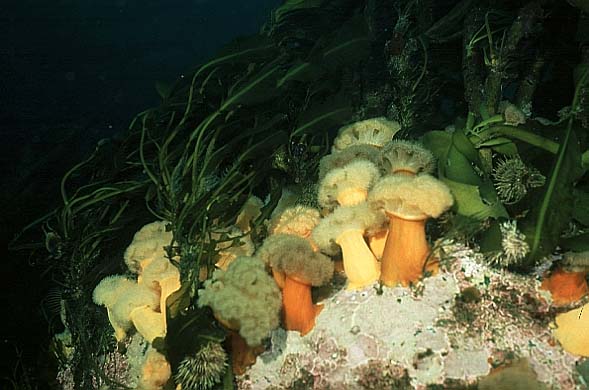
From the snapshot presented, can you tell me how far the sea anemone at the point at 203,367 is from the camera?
203 centimetres

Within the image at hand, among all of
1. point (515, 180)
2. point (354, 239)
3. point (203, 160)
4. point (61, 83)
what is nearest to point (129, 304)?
point (203, 160)

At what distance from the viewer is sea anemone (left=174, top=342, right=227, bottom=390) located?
2027mm

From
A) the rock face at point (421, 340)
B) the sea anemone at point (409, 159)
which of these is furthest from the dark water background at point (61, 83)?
the rock face at point (421, 340)

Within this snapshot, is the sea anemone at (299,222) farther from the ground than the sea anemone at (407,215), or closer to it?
closer to it

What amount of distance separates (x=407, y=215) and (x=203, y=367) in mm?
1271

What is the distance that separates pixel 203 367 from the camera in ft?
6.65

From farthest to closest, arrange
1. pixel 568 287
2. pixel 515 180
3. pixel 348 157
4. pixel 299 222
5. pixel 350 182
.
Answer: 1. pixel 348 157
2. pixel 299 222
3. pixel 350 182
4. pixel 515 180
5. pixel 568 287

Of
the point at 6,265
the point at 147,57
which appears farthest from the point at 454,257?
the point at 147,57

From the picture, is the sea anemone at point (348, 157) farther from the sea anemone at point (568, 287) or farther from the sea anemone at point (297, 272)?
the sea anemone at point (568, 287)

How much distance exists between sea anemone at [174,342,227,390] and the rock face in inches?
8.8

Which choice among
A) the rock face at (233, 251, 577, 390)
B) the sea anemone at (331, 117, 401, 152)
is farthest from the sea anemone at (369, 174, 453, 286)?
the sea anemone at (331, 117, 401, 152)

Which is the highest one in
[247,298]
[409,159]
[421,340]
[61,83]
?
[409,159]

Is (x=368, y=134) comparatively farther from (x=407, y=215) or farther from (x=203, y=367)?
(x=203, y=367)

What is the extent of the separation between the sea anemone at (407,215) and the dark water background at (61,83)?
230 cm
